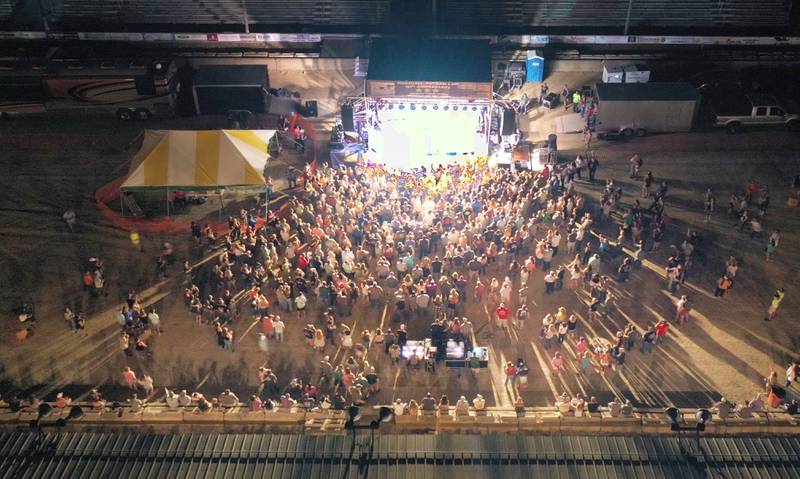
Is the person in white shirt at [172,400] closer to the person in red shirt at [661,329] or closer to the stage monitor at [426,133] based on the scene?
the person in red shirt at [661,329]

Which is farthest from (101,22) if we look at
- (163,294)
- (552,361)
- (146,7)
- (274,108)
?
(552,361)

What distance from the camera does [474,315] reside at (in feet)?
69.6

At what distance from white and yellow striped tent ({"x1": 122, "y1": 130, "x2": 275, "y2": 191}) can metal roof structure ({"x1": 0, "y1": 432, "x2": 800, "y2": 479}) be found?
11.0m

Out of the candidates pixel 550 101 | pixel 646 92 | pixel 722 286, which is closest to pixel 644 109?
pixel 646 92

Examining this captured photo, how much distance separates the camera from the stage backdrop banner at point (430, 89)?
29.3 meters

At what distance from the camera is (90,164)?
29.0 m

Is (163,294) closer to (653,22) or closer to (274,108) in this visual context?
(274,108)

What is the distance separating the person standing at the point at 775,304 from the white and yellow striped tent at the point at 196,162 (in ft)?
52.1

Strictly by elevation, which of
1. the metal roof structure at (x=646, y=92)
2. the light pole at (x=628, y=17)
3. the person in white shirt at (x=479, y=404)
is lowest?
the person in white shirt at (x=479, y=404)

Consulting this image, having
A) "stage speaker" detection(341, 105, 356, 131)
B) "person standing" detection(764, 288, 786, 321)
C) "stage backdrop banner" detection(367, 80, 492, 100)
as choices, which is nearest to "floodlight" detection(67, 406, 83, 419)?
"stage speaker" detection(341, 105, 356, 131)

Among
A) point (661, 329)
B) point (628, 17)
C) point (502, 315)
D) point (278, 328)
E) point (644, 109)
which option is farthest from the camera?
point (628, 17)

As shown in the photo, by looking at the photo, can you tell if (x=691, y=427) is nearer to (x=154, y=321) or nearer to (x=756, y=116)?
(x=154, y=321)

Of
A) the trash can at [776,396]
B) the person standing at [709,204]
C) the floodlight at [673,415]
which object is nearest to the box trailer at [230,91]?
the person standing at [709,204]

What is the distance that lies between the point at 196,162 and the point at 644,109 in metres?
17.8
